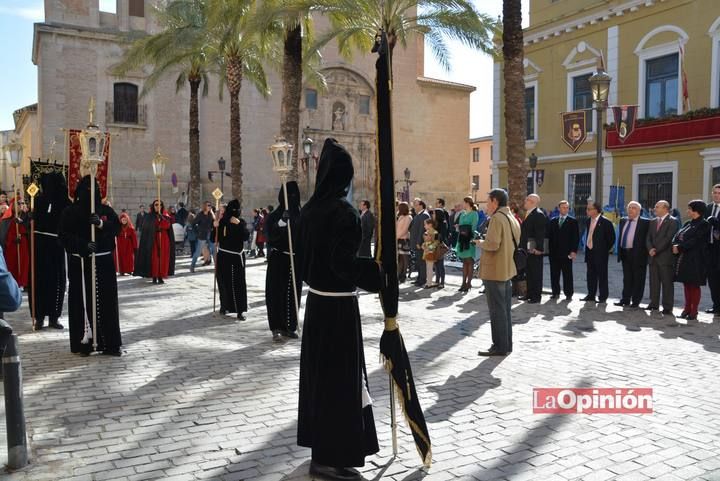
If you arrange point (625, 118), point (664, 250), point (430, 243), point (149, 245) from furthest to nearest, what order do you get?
1. point (625, 118)
2. point (149, 245)
3. point (430, 243)
4. point (664, 250)

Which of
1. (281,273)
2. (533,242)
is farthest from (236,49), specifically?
(281,273)

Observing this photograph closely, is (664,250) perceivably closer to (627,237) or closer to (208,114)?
(627,237)

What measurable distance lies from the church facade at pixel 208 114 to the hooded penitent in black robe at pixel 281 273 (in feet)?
63.3

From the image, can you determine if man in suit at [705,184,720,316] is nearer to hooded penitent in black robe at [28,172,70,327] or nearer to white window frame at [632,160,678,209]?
hooded penitent in black robe at [28,172,70,327]

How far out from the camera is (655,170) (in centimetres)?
2252

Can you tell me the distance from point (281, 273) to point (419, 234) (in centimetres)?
633

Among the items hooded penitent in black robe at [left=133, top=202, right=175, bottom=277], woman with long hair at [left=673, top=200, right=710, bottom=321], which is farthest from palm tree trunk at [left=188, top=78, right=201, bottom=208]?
woman with long hair at [left=673, top=200, right=710, bottom=321]

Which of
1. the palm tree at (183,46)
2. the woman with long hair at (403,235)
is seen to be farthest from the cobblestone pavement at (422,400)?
the palm tree at (183,46)

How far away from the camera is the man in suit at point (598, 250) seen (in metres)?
11.5

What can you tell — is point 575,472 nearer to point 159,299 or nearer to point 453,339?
point 453,339

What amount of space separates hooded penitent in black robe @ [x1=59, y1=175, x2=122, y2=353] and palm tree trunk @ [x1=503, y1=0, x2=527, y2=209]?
337 inches

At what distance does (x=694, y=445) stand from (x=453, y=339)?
3.99 meters

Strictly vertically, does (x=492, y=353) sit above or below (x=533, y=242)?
below

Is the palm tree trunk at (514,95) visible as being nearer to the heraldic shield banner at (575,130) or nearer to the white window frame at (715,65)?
the heraldic shield banner at (575,130)
